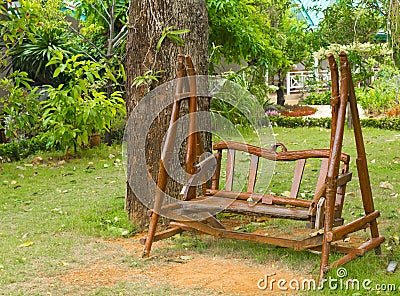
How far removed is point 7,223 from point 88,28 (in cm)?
703

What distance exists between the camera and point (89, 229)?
5520 millimetres

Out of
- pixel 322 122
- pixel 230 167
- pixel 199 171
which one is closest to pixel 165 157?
pixel 199 171

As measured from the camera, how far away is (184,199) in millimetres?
4875

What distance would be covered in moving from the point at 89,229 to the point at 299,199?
81.5 inches

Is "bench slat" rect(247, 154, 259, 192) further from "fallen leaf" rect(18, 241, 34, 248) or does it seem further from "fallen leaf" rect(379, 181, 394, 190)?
"fallen leaf" rect(379, 181, 394, 190)

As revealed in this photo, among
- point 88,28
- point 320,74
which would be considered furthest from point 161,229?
point 320,74

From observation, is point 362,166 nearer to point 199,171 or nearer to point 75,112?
point 199,171

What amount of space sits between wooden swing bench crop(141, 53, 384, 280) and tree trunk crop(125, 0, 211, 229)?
38 centimetres

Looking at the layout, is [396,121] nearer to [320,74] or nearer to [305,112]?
[305,112]

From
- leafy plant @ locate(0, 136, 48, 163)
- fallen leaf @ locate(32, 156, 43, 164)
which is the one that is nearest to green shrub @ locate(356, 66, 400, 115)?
leafy plant @ locate(0, 136, 48, 163)

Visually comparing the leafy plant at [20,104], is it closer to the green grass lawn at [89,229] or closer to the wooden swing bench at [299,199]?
the green grass lawn at [89,229]

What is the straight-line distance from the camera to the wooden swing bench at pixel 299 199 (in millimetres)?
4074

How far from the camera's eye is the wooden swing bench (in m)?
4.07

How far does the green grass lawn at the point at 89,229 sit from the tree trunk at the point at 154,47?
65 centimetres
